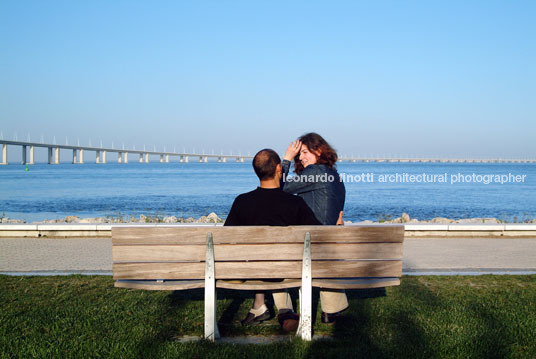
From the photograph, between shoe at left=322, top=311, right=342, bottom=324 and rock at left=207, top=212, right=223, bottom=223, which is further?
rock at left=207, top=212, right=223, bottom=223

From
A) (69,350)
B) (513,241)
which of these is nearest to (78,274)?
(69,350)

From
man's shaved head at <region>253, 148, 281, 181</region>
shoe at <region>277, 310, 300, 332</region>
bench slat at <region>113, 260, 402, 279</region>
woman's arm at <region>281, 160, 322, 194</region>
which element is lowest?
shoe at <region>277, 310, 300, 332</region>

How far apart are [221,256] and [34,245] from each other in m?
5.94

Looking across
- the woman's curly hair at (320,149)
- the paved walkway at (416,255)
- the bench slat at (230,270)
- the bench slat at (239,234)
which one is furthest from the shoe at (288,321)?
the paved walkway at (416,255)

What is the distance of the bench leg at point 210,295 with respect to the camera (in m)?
3.94

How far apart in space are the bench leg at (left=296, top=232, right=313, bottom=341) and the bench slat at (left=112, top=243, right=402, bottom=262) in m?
0.05

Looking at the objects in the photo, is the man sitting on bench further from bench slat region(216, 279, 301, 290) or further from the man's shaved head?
bench slat region(216, 279, 301, 290)

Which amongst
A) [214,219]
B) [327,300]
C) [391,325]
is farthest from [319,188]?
[214,219]

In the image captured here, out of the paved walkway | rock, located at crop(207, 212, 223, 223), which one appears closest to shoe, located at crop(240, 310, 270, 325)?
the paved walkway

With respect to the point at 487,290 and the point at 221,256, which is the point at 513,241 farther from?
the point at 221,256

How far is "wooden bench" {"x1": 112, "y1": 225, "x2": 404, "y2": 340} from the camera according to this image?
392 centimetres

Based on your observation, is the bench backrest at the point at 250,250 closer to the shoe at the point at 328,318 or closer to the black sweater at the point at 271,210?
the black sweater at the point at 271,210

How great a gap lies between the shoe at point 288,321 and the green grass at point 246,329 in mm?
95

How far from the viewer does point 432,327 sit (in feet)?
14.2
